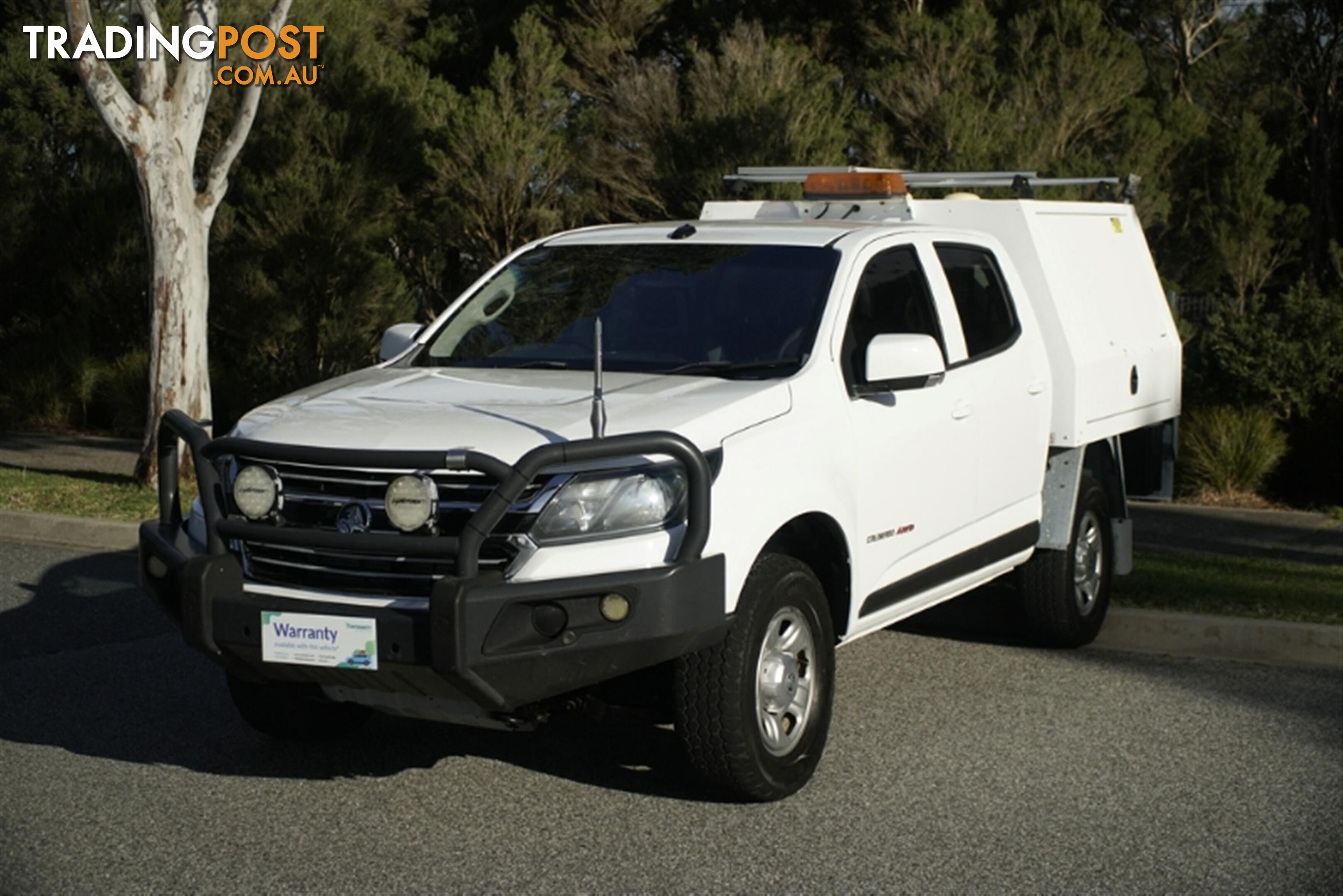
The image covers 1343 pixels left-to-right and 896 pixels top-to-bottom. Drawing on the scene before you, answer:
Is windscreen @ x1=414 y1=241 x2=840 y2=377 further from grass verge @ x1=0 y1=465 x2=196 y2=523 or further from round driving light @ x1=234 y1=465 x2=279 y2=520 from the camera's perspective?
grass verge @ x1=0 y1=465 x2=196 y2=523

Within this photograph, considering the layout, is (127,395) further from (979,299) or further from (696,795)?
(696,795)

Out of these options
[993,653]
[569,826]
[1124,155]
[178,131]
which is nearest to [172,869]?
[569,826]

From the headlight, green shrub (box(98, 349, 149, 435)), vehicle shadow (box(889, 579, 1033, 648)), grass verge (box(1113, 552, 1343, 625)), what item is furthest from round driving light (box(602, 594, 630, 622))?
green shrub (box(98, 349, 149, 435))

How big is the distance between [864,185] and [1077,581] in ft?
6.94

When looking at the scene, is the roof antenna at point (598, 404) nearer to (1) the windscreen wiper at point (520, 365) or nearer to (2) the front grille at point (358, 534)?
(2) the front grille at point (358, 534)

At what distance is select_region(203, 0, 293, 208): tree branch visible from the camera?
12.8 meters

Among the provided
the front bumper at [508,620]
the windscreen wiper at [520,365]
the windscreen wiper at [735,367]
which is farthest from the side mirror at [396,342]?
the front bumper at [508,620]

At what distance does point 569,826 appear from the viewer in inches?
213

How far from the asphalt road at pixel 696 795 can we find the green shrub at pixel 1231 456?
24.4 feet

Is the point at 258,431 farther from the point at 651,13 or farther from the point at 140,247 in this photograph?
the point at 651,13

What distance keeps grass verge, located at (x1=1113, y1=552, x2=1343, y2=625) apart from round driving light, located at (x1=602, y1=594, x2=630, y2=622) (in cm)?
428

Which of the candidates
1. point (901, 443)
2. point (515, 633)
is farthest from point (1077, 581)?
point (515, 633)

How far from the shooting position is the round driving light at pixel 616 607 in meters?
4.92

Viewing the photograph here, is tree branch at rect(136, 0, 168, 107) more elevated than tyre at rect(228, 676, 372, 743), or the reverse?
tree branch at rect(136, 0, 168, 107)
